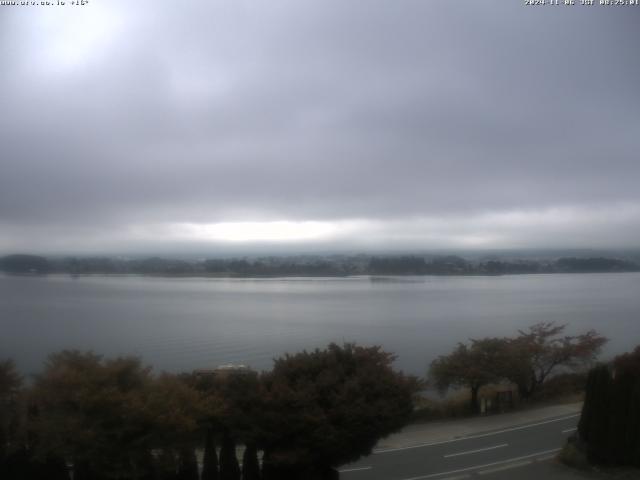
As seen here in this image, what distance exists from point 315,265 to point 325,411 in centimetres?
2993

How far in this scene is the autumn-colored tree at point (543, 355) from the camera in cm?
2411

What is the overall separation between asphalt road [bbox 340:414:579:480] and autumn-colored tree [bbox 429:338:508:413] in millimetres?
4031

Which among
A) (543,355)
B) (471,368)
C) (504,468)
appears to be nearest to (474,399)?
(471,368)

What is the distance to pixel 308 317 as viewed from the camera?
1383 inches

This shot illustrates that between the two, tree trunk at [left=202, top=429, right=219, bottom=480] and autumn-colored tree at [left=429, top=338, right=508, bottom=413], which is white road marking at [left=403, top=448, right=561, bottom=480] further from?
autumn-colored tree at [left=429, top=338, right=508, bottom=413]

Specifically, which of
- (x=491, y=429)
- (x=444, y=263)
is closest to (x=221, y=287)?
(x=444, y=263)

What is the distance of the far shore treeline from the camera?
69.5 ft

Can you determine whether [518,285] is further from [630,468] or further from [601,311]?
[630,468]

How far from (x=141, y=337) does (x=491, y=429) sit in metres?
14.8

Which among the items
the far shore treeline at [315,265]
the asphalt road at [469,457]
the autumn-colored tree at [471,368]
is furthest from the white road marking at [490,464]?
the far shore treeline at [315,265]

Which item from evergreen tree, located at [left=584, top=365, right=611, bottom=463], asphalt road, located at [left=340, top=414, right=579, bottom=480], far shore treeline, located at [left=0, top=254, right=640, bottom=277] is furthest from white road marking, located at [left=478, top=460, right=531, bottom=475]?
far shore treeline, located at [left=0, top=254, right=640, bottom=277]

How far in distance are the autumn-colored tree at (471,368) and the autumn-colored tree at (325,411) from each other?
11968 mm

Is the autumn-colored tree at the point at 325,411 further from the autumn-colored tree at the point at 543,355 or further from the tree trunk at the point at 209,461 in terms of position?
the autumn-colored tree at the point at 543,355

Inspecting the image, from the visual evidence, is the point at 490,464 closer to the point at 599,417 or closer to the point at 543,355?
the point at 599,417
